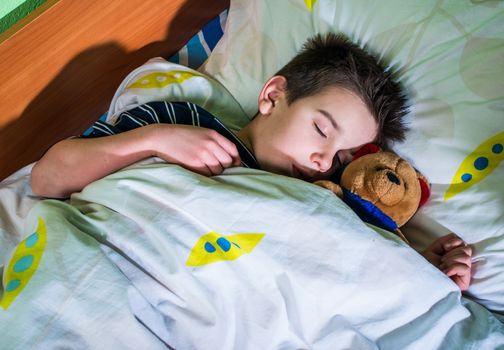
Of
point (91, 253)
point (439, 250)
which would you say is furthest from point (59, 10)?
point (439, 250)

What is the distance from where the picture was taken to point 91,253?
2.56 ft

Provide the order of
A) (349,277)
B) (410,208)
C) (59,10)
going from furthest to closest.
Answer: (59,10)
(410,208)
(349,277)

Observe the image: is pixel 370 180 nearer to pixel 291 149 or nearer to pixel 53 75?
pixel 291 149

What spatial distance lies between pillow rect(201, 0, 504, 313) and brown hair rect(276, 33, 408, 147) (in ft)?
0.09

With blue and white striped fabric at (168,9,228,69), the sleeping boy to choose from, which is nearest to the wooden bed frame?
blue and white striped fabric at (168,9,228,69)

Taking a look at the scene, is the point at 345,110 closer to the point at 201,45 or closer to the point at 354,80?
the point at 354,80

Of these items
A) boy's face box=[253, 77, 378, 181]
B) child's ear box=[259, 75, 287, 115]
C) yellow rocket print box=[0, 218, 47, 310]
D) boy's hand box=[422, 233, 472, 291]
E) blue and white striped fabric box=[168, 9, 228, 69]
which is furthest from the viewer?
blue and white striped fabric box=[168, 9, 228, 69]

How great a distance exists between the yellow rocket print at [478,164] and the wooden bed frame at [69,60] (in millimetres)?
797

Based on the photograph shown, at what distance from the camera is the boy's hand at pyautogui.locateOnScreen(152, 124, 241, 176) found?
0.89 m

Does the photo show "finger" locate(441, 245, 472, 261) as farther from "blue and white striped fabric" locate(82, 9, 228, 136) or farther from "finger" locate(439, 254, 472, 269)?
"blue and white striped fabric" locate(82, 9, 228, 136)

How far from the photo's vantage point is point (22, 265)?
0.78 m

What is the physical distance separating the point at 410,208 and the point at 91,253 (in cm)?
54

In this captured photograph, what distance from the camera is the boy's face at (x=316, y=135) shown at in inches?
37.5

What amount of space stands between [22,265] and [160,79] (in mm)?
531
